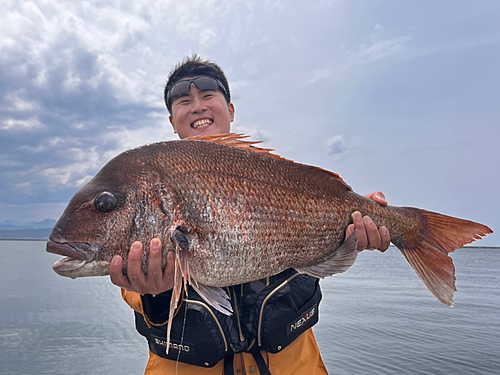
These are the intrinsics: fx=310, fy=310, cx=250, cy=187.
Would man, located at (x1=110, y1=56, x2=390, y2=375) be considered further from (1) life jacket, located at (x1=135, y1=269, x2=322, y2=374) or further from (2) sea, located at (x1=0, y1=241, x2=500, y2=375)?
(2) sea, located at (x1=0, y1=241, x2=500, y2=375)

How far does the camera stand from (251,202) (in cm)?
198

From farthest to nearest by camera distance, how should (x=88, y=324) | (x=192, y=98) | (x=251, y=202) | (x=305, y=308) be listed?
(x=88, y=324)
(x=192, y=98)
(x=305, y=308)
(x=251, y=202)

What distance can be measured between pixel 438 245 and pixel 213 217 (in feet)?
6.01

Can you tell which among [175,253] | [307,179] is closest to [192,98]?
[307,179]

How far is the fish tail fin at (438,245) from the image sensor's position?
7.68 ft

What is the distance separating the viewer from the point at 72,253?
1.77m

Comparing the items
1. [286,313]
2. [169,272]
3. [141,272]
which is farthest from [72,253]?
[286,313]

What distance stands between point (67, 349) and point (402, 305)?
1108cm

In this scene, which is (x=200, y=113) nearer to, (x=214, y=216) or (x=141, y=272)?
(x=214, y=216)

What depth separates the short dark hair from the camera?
341cm

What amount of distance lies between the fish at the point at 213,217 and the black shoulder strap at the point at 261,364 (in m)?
0.63

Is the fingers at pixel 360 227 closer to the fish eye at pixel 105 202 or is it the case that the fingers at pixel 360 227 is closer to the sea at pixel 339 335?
the fish eye at pixel 105 202

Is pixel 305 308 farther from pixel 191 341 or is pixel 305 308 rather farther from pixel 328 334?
pixel 328 334

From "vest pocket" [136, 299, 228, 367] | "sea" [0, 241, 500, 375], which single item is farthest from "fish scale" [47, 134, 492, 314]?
"sea" [0, 241, 500, 375]
